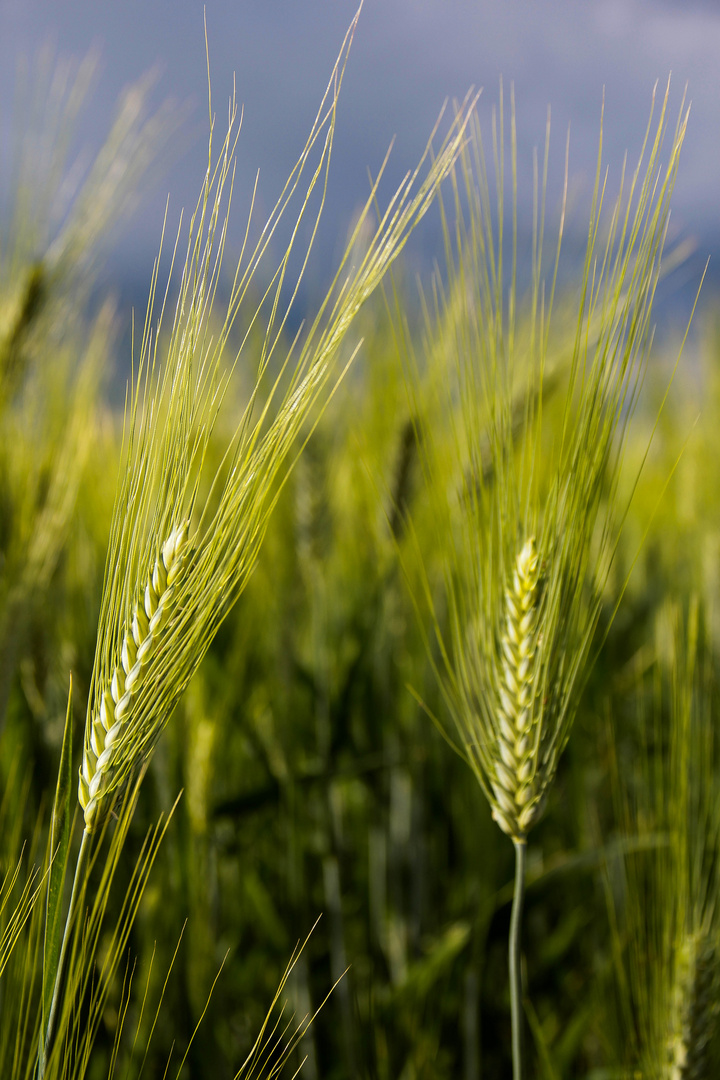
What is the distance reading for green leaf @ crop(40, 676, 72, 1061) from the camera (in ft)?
1.38

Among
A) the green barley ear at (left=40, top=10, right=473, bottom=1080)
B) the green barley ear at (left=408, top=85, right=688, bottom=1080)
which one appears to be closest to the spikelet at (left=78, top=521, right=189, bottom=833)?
the green barley ear at (left=40, top=10, right=473, bottom=1080)

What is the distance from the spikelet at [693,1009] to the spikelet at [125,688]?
0.53 metres

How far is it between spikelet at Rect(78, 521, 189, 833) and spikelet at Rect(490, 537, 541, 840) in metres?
0.24

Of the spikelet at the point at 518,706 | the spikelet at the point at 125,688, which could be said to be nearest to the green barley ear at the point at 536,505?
the spikelet at the point at 518,706

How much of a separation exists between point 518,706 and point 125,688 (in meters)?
0.27

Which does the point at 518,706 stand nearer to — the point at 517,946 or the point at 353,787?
the point at 517,946

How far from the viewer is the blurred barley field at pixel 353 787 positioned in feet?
2.61

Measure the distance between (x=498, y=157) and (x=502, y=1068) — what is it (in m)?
1.26

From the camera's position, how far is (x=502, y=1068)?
1.20 metres

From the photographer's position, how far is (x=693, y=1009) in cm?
69

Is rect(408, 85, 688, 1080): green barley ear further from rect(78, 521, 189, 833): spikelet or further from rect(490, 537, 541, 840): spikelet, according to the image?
rect(78, 521, 189, 833): spikelet

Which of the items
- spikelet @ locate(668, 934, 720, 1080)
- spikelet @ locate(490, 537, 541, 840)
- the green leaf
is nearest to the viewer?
the green leaf

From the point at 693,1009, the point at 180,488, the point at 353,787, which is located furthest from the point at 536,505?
the point at 353,787

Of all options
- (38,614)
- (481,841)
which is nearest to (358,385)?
(38,614)
